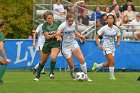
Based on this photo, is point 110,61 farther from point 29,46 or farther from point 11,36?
point 11,36

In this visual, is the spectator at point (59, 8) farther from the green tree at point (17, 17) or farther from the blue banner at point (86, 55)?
the green tree at point (17, 17)

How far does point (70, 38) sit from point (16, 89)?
4.67m

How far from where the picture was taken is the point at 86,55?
27656mm

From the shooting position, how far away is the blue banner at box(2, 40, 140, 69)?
27.3 meters

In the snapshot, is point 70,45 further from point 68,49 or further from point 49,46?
point 49,46

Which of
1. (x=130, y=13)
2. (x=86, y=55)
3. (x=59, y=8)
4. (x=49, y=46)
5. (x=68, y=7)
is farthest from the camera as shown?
(x=130, y=13)

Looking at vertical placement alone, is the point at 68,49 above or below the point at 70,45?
below

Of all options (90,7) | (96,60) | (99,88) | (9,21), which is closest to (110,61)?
(99,88)

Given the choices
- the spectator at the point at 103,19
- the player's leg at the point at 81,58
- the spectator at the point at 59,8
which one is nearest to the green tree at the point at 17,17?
the spectator at the point at 59,8

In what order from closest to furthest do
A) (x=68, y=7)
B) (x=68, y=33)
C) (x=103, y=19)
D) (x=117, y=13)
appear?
1. (x=68, y=33)
2. (x=103, y=19)
3. (x=68, y=7)
4. (x=117, y=13)

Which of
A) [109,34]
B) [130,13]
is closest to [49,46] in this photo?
[109,34]

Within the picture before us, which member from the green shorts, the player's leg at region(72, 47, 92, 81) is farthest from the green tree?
the green shorts

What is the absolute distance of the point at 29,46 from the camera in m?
27.3

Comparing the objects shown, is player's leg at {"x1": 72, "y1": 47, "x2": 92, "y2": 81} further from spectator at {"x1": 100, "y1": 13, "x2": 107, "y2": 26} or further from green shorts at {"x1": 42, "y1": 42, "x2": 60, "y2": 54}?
spectator at {"x1": 100, "y1": 13, "x2": 107, "y2": 26}
